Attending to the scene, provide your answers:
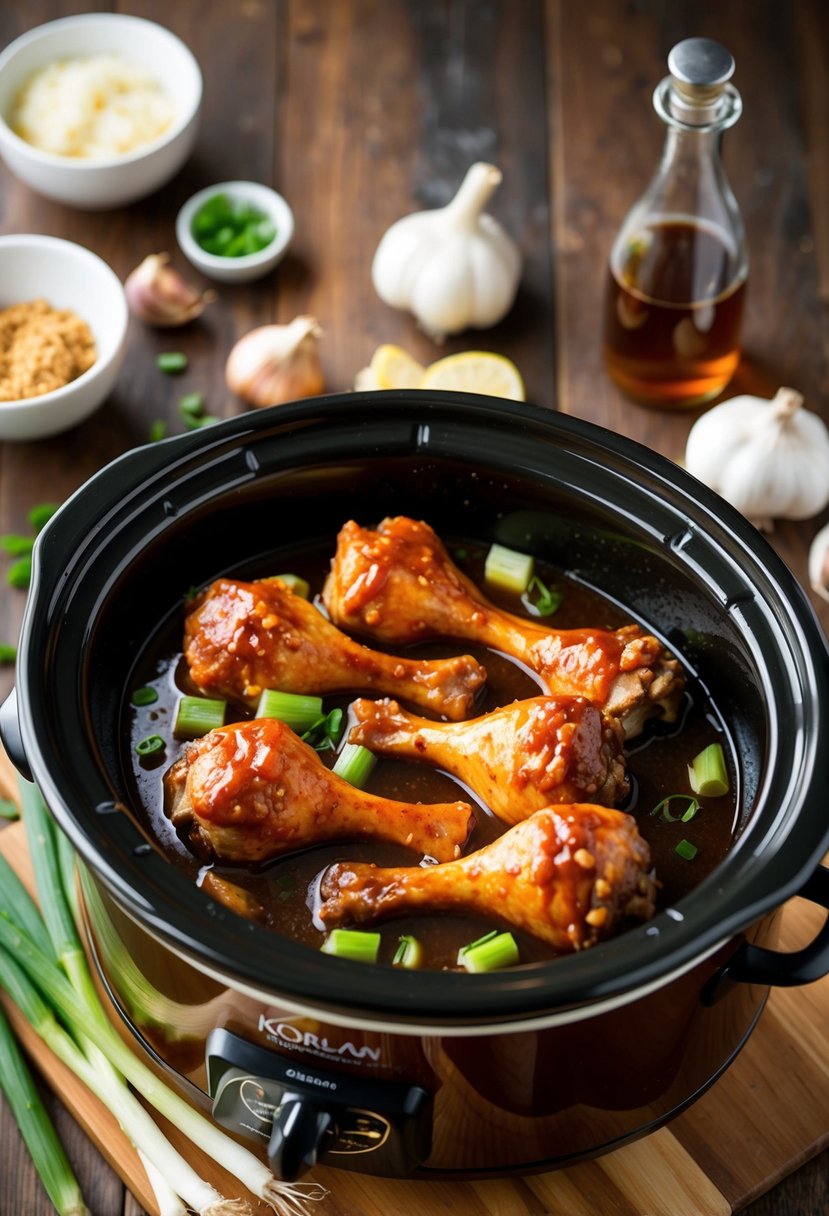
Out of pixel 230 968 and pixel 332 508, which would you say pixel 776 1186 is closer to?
pixel 230 968

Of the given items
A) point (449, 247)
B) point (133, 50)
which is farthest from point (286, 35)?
point (449, 247)

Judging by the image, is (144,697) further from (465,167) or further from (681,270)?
(465,167)

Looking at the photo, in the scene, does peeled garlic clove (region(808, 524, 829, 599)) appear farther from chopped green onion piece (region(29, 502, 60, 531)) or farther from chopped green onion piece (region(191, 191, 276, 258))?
chopped green onion piece (region(29, 502, 60, 531))

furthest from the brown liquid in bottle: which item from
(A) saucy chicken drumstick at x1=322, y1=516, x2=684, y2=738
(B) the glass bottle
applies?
(A) saucy chicken drumstick at x1=322, y1=516, x2=684, y2=738

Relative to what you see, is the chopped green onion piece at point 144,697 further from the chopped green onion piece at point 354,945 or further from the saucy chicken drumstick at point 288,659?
the chopped green onion piece at point 354,945

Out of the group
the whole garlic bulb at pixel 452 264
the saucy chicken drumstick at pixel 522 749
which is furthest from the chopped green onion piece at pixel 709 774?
the whole garlic bulb at pixel 452 264
